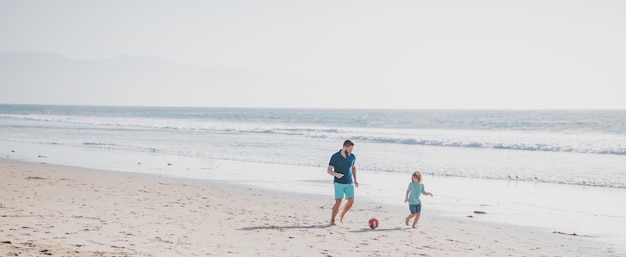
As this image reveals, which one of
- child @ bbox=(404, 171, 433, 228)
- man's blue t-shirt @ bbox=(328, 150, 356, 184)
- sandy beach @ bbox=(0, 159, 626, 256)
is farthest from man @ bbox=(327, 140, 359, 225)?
child @ bbox=(404, 171, 433, 228)

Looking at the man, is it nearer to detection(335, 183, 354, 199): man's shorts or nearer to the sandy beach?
detection(335, 183, 354, 199): man's shorts

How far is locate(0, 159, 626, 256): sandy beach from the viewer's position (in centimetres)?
773

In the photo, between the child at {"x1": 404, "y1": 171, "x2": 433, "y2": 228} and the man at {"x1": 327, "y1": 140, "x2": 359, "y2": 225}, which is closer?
the man at {"x1": 327, "y1": 140, "x2": 359, "y2": 225}

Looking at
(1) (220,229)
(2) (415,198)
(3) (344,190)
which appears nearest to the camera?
(1) (220,229)

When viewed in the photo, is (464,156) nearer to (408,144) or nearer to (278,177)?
(408,144)

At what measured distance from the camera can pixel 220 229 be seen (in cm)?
929

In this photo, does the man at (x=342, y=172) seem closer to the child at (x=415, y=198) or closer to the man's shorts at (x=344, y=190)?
the man's shorts at (x=344, y=190)

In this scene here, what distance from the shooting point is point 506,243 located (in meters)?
9.33

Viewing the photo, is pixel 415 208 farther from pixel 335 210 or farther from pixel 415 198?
pixel 335 210

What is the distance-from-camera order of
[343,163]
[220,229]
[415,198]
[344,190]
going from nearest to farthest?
[220,229], [343,163], [344,190], [415,198]

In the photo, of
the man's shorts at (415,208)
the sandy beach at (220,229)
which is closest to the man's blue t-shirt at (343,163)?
the sandy beach at (220,229)

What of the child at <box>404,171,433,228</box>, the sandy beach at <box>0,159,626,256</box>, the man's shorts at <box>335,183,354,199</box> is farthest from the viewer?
the child at <box>404,171,433,228</box>

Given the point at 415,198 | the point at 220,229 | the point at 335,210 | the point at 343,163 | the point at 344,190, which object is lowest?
the point at 220,229

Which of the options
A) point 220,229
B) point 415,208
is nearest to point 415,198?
point 415,208
